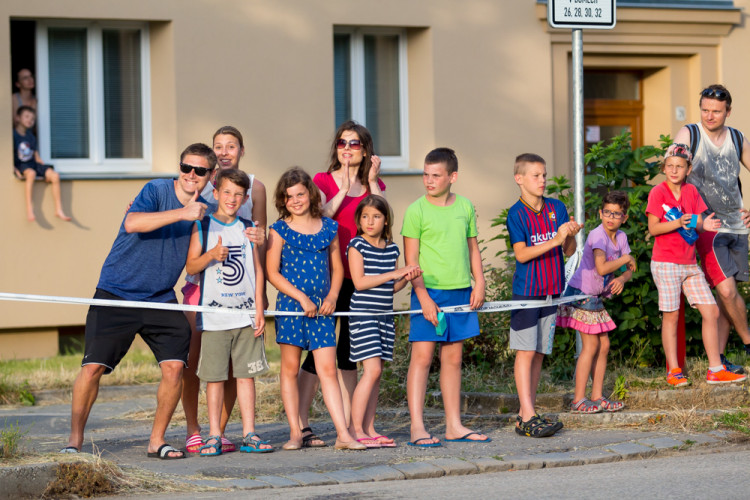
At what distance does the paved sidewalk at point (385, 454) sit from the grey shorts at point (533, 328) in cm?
58

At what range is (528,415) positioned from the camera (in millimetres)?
7496

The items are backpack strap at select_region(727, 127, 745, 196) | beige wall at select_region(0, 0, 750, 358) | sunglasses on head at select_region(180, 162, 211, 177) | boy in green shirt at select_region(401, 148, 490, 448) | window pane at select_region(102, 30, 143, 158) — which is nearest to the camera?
sunglasses on head at select_region(180, 162, 211, 177)

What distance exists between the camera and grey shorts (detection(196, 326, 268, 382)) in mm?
7066

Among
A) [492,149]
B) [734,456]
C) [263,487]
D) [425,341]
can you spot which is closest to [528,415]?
[425,341]

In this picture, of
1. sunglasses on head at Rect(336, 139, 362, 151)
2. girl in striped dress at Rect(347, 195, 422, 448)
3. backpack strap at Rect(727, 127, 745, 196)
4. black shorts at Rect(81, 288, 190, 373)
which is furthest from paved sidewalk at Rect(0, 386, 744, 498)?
backpack strap at Rect(727, 127, 745, 196)

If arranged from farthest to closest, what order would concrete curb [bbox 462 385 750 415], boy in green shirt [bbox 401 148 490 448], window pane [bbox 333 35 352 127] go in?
window pane [bbox 333 35 352 127] < concrete curb [bbox 462 385 750 415] < boy in green shirt [bbox 401 148 490 448]

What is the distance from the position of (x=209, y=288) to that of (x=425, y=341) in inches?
53.8

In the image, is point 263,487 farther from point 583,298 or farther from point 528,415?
point 583,298

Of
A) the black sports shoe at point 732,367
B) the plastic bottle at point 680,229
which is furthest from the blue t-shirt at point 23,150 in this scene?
the black sports shoe at point 732,367

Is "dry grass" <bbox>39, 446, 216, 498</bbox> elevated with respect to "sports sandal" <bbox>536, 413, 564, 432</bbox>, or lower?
lower

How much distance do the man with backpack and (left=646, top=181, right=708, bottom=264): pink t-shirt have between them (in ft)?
0.81

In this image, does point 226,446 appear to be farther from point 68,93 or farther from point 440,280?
point 68,93

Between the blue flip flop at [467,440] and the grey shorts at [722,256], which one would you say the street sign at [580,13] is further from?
the blue flip flop at [467,440]

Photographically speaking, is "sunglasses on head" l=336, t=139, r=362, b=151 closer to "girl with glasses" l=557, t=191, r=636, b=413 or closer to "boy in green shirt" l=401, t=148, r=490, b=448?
"boy in green shirt" l=401, t=148, r=490, b=448
